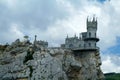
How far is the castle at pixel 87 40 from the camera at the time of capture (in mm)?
97438

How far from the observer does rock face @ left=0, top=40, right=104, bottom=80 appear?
85.1 metres

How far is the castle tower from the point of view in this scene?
321ft

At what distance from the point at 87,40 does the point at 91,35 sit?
2.05 m

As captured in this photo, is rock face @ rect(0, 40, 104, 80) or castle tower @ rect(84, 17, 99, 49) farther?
castle tower @ rect(84, 17, 99, 49)

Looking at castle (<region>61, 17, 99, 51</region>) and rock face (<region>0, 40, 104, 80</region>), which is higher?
castle (<region>61, 17, 99, 51</region>)

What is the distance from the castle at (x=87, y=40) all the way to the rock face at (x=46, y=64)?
69.9 inches

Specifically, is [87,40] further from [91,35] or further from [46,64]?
[46,64]

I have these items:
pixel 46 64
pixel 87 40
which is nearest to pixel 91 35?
pixel 87 40

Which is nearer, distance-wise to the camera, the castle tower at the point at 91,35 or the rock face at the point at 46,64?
the rock face at the point at 46,64

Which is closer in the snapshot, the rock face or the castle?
the rock face

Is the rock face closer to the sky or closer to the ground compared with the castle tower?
closer to the ground

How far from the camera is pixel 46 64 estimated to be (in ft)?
280

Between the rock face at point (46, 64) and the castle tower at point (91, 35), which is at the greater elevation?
the castle tower at point (91, 35)

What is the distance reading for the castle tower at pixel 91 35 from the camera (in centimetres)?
9789
